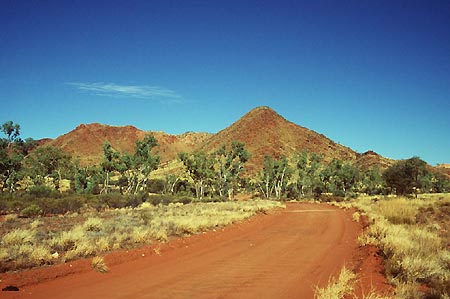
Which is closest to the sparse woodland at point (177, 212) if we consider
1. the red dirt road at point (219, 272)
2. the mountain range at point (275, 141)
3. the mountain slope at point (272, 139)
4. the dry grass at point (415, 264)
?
the dry grass at point (415, 264)

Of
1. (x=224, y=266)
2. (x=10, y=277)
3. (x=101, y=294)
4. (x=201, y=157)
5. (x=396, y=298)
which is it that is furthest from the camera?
(x=201, y=157)

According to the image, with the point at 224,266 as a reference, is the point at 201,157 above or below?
above

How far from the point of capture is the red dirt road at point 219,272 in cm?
798

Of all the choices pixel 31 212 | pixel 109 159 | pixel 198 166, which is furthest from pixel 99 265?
pixel 198 166

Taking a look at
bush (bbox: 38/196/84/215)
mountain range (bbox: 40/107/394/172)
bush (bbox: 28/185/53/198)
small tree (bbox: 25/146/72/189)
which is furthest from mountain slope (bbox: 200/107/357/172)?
bush (bbox: 38/196/84/215)

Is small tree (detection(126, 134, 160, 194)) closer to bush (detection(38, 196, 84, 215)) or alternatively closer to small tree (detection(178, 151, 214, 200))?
small tree (detection(178, 151, 214, 200))

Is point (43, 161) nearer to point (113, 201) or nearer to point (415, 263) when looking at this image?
point (113, 201)

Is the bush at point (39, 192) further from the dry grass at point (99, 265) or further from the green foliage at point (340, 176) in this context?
the green foliage at point (340, 176)

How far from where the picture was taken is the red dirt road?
7.98 m

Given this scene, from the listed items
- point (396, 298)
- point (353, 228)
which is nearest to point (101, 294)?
point (396, 298)

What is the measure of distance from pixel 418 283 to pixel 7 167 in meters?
57.1

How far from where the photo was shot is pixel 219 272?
32.4 feet

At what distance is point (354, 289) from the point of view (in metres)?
7.91

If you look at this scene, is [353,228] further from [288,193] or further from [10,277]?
[288,193]
